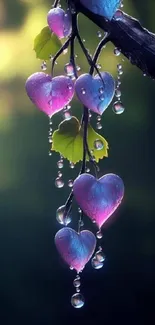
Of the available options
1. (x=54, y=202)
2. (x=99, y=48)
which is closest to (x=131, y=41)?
(x=99, y=48)

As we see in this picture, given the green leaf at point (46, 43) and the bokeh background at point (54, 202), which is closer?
the green leaf at point (46, 43)

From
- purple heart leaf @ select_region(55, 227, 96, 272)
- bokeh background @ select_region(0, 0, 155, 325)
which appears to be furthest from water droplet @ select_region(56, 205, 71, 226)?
bokeh background @ select_region(0, 0, 155, 325)

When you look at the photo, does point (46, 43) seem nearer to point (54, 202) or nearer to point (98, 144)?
point (98, 144)

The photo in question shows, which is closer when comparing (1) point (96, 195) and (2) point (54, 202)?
(1) point (96, 195)

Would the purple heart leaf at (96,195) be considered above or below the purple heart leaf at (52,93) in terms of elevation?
below

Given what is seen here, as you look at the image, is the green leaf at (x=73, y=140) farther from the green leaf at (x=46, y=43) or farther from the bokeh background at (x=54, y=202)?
the bokeh background at (x=54, y=202)

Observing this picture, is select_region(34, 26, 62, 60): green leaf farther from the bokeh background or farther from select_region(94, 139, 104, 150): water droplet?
the bokeh background

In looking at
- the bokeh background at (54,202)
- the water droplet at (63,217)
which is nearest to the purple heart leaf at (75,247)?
the water droplet at (63,217)
